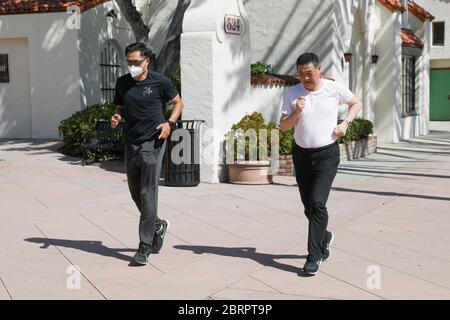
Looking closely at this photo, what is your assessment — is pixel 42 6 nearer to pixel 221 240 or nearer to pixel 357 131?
pixel 357 131

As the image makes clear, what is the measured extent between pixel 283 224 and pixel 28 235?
287 cm

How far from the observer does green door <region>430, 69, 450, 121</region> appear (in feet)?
98.5

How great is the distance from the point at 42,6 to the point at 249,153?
7.14 m

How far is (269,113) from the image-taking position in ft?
42.5

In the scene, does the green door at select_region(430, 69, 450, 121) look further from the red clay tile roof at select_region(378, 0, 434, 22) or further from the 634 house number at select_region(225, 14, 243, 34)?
the 634 house number at select_region(225, 14, 243, 34)

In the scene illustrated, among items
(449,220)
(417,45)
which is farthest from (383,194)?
(417,45)

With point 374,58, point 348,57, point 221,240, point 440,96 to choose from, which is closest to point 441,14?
point 440,96

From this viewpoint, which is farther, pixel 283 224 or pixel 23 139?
pixel 23 139

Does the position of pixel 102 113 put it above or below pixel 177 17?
below

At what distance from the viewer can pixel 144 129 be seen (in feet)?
19.9

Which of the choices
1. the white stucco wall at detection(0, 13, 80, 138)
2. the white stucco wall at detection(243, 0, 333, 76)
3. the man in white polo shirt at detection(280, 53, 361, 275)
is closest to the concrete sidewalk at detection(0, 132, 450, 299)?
the man in white polo shirt at detection(280, 53, 361, 275)

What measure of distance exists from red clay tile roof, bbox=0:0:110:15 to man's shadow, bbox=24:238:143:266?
9.31m

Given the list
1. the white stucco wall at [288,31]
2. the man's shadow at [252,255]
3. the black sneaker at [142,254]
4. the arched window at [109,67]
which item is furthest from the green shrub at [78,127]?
the black sneaker at [142,254]
